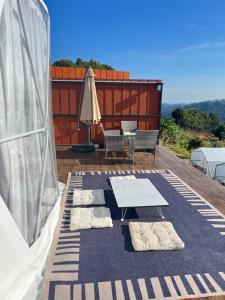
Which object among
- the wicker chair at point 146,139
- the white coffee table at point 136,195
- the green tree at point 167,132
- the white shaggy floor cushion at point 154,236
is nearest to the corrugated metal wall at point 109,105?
the wicker chair at point 146,139

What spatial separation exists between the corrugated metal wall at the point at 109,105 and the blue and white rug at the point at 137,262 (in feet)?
16.2

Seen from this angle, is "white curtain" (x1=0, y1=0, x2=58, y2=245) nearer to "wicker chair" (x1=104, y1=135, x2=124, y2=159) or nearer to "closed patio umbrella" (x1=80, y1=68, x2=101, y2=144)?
"wicker chair" (x1=104, y1=135, x2=124, y2=159)

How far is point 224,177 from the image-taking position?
697cm

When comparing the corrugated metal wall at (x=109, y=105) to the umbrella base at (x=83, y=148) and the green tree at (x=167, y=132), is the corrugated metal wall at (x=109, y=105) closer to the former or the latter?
the umbrella base at (x=83, y=148)

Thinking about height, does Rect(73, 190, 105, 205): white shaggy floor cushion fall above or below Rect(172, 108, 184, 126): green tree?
below

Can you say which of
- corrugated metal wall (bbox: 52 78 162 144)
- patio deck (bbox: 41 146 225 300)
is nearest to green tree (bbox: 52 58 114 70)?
corrugated metal wall (bbox: 52 78 162 144)

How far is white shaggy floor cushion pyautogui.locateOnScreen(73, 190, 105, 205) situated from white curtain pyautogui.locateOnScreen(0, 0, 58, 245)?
3.05 feet

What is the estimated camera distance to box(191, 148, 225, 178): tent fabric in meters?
7.00

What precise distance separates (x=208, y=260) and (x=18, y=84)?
9.90 feet

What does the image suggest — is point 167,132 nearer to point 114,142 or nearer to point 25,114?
point 114,142

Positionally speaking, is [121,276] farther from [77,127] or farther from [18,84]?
[77,127]

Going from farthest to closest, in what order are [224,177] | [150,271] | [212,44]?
[212,44] → [224,177] → [150,271]

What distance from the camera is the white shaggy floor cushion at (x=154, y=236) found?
292 centimetres

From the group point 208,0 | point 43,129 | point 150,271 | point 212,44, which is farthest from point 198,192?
point 212,44
